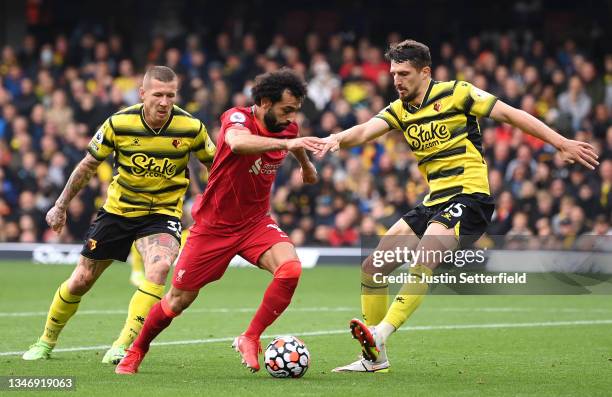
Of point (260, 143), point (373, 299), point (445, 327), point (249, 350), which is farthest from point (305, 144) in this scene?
point (445, 327)

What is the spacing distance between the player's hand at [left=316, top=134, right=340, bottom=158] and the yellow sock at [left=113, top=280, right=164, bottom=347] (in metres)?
1.87

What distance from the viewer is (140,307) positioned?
365 inches

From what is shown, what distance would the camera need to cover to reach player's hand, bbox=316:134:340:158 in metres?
8.09

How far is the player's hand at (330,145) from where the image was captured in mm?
8094

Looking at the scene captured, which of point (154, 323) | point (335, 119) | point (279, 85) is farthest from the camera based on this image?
point (335, 119)

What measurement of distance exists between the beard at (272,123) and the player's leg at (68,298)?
2110mm

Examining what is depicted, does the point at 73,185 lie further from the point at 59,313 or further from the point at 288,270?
the point at 288,270

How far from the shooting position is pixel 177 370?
889 centimetres

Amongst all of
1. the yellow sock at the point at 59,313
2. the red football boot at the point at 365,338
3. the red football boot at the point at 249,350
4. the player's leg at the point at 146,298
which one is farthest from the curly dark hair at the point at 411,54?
the yellow sock at the point at 59,313

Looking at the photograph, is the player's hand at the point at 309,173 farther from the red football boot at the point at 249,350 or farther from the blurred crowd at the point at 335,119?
the blurred crowd at the point at 335,119

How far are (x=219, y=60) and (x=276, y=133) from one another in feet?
52.2

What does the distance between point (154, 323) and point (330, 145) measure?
1.81m

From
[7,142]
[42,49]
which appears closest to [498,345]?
[7,142]

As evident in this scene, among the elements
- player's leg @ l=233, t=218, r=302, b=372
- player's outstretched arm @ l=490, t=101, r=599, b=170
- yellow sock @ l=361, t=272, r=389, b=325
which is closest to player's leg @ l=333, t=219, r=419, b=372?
yellow sock @ l=361, t=272, r=389, b=325
